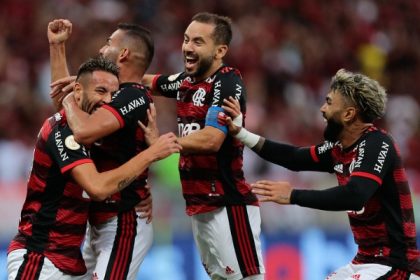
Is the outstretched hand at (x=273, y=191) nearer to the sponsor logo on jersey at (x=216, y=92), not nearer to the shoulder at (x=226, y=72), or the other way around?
the sponsor logo on jersey at (x=216, y=92)

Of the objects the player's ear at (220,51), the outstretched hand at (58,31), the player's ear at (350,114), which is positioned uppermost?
the outstretched hand at (58,31)

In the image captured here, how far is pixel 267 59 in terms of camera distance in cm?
1678

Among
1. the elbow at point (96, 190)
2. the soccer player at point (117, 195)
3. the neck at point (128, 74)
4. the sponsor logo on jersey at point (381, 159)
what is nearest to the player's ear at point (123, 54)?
the neck at point (128, 74)

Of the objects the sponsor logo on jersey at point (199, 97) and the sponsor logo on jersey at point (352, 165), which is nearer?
the sponsor logo on jersey at point (352, 165)

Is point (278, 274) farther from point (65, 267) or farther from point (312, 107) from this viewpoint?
point (312, 107)

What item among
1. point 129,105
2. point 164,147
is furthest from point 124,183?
point 129,105

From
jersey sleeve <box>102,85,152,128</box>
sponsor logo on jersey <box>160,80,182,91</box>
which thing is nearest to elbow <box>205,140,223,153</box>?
jersey sleeve <box>102,85,152,128</box>

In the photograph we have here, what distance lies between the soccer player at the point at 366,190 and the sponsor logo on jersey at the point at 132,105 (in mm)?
1023

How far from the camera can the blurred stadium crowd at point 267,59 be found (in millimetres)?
13391

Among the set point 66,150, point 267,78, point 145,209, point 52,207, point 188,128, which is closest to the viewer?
point 66,150

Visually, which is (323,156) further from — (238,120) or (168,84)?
(168,84)

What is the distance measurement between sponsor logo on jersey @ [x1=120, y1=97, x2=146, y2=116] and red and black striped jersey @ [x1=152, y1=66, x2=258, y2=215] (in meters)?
0.69

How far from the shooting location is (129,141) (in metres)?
7.23

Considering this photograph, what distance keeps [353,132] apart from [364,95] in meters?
0.27
